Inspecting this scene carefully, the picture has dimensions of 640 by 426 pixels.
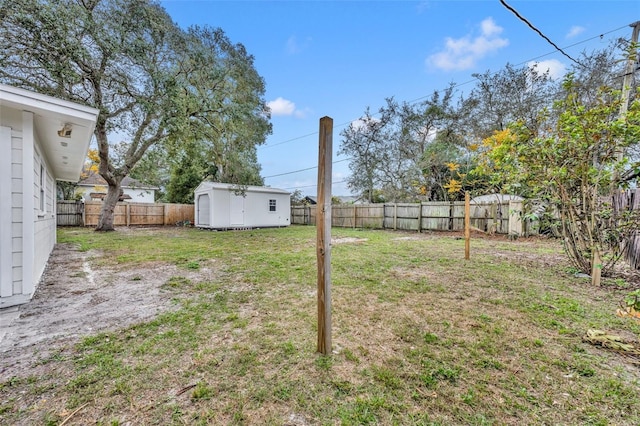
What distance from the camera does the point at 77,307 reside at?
304cm

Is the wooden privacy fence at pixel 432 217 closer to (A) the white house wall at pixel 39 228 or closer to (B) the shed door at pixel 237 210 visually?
(B) the shed door at pixel 237 210

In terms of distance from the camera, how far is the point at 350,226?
1450cm

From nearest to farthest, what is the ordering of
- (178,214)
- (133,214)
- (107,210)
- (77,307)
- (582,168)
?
1. (77,307)
2. (582,168)
3. (107,210)
4. (133,214)
5. (178,214)

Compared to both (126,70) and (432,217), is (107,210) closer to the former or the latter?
(126,70)

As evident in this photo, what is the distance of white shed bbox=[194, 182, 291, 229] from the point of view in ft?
41.0

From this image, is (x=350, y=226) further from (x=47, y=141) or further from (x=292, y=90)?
(x=47, y=141)

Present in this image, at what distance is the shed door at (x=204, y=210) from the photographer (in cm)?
1301

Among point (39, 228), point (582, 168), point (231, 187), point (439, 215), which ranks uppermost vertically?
point (231, 187)

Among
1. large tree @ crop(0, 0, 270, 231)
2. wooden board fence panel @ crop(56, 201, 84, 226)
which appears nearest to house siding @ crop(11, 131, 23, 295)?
large tree @ crop(0, 0, 270, 231)

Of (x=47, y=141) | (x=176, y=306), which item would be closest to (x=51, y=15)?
(x=47, y=141)

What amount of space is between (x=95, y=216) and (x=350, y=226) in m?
13.1

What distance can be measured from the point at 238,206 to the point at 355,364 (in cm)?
1195

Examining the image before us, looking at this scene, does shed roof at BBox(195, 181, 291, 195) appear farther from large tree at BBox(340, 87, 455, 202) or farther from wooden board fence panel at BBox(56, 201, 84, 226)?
wooden board fence panel at BBox(56, 201, 84, 226)

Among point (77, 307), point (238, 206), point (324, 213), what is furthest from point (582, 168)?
point (238, 206)
